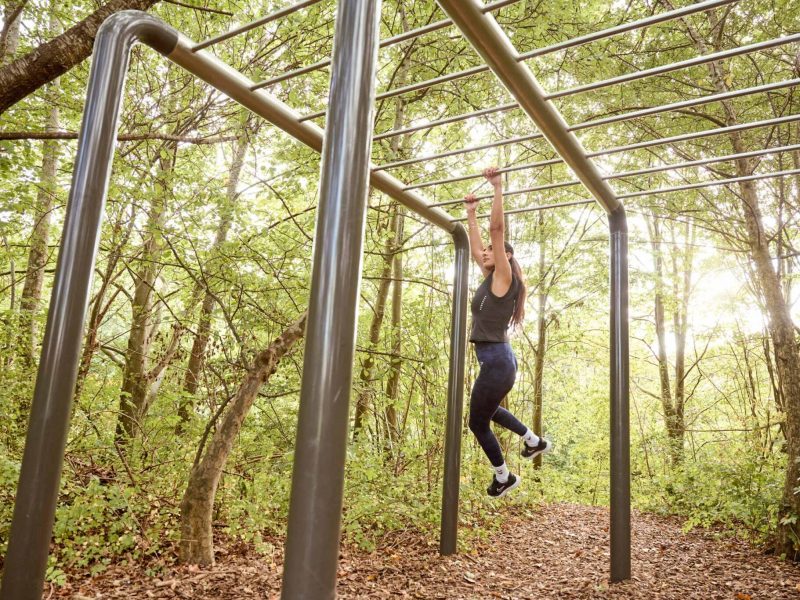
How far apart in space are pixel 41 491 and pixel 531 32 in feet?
16.7

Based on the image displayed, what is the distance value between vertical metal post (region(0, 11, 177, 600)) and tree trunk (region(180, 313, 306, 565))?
1752 mm

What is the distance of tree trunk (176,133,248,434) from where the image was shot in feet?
15.9

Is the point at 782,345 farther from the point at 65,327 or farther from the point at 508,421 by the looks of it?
the point at 65,327

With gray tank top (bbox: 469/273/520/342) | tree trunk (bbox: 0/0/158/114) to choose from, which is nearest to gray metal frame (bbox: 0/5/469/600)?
tree trunk (bbox: 0/0/158/114)

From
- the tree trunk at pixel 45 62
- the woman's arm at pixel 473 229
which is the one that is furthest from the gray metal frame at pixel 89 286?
the woman's arm at pixel 473 229

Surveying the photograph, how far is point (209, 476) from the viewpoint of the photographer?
3.64 meters

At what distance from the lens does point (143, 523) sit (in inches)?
157

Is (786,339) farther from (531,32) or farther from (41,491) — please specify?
(41,491)

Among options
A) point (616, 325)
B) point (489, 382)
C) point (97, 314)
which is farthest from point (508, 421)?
point (97, 314)

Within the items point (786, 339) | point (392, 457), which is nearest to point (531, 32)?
point (786, 339)

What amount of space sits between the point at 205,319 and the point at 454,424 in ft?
9.22

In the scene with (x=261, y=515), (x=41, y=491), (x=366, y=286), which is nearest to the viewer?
(x=41, y=491)

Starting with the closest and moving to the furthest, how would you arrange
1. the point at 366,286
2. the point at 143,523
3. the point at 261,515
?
the point at 143,523 → the point at 261,515 → the point at 366,286

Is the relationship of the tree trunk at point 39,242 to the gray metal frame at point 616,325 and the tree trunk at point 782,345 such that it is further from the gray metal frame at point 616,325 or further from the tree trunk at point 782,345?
the tree trunk at point 782,345
